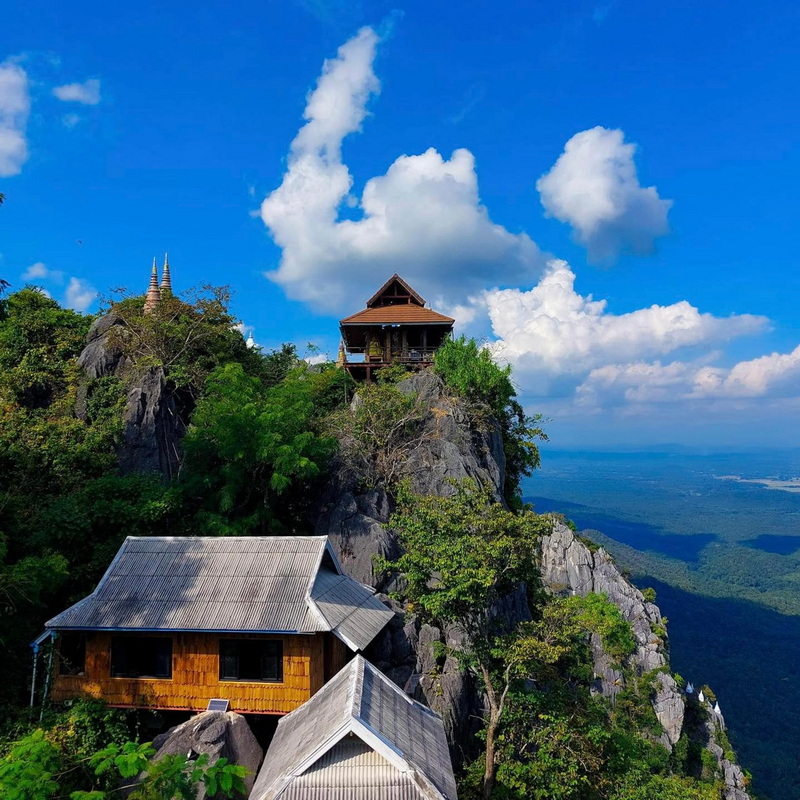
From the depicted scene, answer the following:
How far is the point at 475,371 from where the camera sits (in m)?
25.2

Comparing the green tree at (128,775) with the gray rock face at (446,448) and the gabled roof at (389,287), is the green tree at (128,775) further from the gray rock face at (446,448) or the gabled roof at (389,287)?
the gabled roof at (389,287)

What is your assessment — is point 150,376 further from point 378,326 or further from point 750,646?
point 750,646

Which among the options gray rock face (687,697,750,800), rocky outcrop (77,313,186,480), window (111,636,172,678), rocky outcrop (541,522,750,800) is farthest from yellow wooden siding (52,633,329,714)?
gray rock face (687,697,750,800)

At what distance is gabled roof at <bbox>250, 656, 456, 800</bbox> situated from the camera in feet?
29.4

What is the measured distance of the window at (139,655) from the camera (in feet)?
44.3

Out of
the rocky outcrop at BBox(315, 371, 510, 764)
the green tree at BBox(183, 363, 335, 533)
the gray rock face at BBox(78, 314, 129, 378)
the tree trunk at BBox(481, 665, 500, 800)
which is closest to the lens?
the tree trunk at BBox(481, 665, 500, 800)

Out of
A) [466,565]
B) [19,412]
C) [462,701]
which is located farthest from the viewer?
[19,412]

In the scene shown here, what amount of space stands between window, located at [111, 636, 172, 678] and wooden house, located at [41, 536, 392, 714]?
2 cm


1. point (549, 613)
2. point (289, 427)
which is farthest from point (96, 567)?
point (549, 613)

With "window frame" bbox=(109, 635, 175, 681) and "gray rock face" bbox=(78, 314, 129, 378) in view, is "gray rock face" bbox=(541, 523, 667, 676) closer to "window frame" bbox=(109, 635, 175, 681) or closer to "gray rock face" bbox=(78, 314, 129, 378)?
"window frame" bbox=(109, 635, 175, 681)

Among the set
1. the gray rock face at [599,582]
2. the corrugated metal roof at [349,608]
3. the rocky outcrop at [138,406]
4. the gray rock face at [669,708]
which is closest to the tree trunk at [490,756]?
the corrugated metal roof at [349,608]

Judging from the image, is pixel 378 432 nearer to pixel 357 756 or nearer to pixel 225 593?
pixel 225 593

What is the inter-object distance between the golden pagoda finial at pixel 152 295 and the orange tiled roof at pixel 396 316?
29.2 ft

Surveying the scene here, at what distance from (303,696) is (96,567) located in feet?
24.9
